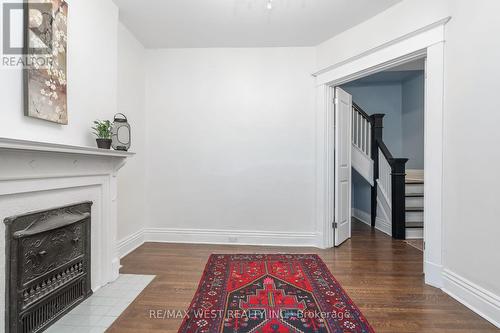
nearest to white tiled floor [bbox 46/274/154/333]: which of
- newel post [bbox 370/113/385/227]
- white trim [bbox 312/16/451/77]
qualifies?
white trim [bbox 312/16/451/77]

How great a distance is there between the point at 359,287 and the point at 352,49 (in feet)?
8.25

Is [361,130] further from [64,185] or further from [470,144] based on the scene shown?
[64,185]

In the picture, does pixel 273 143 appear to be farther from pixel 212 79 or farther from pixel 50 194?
pixel 50 194

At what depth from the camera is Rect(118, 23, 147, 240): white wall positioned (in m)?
2.96

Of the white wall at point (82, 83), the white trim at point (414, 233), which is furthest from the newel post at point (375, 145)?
the white wall at point (82, 83)

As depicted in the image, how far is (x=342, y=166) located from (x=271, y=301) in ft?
7.01

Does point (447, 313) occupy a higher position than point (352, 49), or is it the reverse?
point (352, 49)

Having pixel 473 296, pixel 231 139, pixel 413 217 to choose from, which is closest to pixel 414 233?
pixel 413 217

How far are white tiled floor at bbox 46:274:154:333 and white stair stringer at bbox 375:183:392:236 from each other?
3498 mm

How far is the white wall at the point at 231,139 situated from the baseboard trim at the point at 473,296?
1.59 meters

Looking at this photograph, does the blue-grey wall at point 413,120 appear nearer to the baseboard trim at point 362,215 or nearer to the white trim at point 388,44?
the baseboard trim at point 362,215

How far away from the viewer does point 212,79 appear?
3.51 m

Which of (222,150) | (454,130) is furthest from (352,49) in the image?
(222,150)

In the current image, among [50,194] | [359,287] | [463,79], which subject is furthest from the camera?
[359,287]
